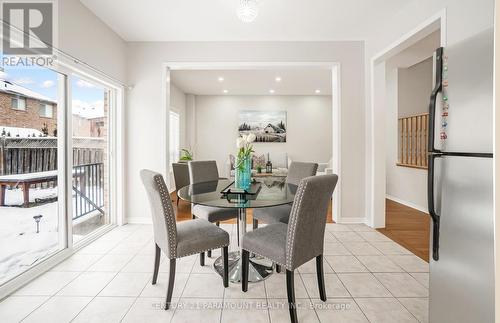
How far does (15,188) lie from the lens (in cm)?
206

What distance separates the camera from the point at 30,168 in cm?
220

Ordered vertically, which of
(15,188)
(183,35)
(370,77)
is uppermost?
(183,35)

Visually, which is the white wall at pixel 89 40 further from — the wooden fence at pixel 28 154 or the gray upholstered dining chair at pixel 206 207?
the gray upholstered dining chair at pixel 206 207

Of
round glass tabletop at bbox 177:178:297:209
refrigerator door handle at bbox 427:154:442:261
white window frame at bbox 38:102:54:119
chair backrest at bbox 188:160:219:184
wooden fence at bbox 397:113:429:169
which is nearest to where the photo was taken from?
refrigerator door handle at bbox 427:154:442:261

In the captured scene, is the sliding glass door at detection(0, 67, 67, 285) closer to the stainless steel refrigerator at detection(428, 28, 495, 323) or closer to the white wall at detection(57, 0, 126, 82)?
the white wall at detection(57, 0, 126, 82)

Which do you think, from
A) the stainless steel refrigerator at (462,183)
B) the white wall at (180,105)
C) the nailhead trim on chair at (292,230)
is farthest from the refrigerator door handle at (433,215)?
the white wall at (180,105)

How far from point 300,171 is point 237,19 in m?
1.99

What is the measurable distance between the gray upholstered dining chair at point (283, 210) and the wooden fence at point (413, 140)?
259 cm

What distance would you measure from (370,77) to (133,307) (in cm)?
380

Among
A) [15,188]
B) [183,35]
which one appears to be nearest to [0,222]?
[15,188]

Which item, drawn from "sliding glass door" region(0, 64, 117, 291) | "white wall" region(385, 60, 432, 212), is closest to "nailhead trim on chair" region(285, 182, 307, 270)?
"sliding glass door" region(0, 64, 117, 291)

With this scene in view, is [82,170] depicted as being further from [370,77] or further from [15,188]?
[370,77]

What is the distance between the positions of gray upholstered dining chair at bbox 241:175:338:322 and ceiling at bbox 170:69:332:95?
3488mm

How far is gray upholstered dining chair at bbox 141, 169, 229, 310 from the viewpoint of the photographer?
1.74 meters
